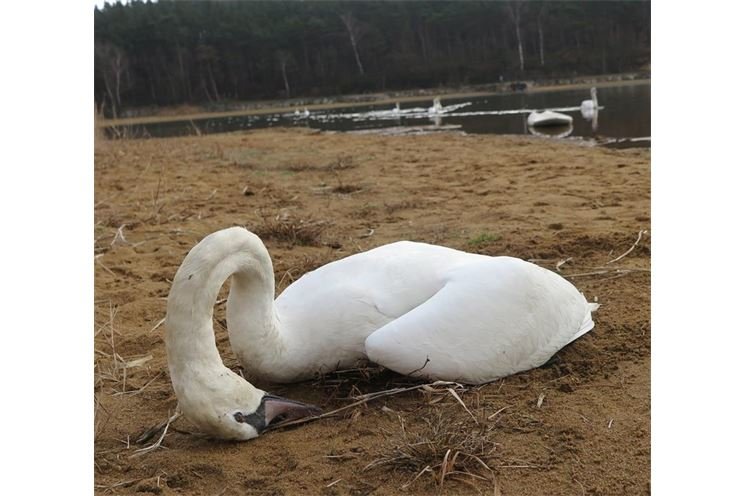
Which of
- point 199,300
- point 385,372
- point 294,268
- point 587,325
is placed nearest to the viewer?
point 199,300

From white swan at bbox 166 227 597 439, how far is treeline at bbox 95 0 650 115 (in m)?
31.3

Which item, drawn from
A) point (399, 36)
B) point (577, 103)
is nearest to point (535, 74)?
point (399, 36)

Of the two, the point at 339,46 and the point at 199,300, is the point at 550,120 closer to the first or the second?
the point at 199,300

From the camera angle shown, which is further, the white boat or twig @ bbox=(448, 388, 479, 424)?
the white boat

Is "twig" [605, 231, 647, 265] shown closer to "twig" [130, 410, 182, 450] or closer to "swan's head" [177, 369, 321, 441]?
"swan's head" [177, 369, 321, 441]

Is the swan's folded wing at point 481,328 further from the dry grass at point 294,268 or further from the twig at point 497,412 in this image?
the dry grass at point 294,268

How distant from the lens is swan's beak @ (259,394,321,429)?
2.76 meters

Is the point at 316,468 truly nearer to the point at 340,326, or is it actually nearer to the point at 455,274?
the point at 340,326

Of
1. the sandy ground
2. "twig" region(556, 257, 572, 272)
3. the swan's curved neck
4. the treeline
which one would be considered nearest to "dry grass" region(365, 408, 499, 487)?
the sandy ground

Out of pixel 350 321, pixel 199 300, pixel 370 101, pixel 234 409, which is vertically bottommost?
pixel 370 101

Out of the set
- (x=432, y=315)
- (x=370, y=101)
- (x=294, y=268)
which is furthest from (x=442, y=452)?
(x=370, y=101)

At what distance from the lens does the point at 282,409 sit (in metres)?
2.80

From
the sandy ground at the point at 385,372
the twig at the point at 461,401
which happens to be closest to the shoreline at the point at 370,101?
the sandy ground at the point at 385,372

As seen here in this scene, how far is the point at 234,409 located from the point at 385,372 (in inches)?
30.9
